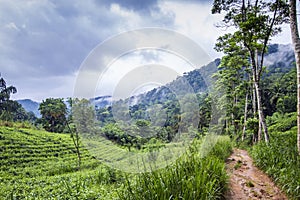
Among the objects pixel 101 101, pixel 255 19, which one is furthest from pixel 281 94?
pixel 101 101

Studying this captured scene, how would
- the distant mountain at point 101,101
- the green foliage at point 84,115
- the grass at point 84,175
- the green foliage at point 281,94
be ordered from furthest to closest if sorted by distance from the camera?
the green foliage at point 281,94, the green foliage at point 84,115, the distant mountain at point 101,101, the grass at point 84,175

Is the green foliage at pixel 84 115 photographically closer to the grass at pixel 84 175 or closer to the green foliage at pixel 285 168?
the grass at pixel 84 175

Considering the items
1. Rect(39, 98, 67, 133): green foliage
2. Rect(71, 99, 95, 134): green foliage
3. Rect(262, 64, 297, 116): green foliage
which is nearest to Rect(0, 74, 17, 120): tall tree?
Rect(39, 98, 67, 133): green foliage

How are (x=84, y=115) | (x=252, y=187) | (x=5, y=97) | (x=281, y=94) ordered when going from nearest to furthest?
1. (x=252, y=187)
2. (x=84, y=115)
3. (x=281, y=94)
4. (x=5, y=97)

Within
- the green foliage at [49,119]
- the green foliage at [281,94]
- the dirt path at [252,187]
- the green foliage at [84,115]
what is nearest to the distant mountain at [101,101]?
the green foliage at [84,115]

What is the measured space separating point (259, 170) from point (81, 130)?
358 cm

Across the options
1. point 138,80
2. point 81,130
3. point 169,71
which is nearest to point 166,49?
point 169,71

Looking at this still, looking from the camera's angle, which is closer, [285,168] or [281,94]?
[285,168]

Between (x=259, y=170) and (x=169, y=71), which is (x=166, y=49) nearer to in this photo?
(x=169, y=71)

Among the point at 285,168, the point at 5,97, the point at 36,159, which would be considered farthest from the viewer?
the point at 5,97

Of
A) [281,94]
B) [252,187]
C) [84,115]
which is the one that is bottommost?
[252,187]

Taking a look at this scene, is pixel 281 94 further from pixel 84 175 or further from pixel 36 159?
pixel 36 159

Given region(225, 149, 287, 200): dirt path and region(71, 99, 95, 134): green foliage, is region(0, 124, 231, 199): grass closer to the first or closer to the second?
region(225, 149, 287, 200): dirt path

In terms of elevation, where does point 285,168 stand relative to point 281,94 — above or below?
below
